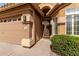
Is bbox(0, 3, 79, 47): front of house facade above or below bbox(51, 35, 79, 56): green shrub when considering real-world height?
above

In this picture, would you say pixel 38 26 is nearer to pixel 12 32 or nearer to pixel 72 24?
pixel 12 32

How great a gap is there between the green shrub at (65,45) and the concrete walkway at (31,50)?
240mm

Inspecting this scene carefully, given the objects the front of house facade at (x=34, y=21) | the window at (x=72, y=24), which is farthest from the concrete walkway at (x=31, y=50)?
the window at (x=72, y=24)

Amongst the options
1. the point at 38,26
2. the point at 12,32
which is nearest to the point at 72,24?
the point at 38,26

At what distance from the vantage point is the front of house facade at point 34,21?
5.51 metres

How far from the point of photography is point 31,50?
18.6ft

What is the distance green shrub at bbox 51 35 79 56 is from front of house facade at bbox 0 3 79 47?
24 cm

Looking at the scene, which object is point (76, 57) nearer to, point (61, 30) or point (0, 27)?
point (61, 30)

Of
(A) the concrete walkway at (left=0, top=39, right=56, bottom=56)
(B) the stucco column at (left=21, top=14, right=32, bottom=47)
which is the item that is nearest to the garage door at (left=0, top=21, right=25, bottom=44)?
(B) the stucco column at (left=21, top=14, right=32, bottom=47)

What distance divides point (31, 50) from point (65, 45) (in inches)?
52.3

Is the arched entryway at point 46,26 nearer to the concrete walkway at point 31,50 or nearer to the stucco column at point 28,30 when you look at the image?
the concrete walkway at point 31,50

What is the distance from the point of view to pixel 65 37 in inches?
212

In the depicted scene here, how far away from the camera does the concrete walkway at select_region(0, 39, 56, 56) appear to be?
18.0 feet

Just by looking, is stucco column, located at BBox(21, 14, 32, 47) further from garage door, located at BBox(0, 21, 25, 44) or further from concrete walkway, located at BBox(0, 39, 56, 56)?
concrete walkway, located at BBox(0, 39, 56, 56)
